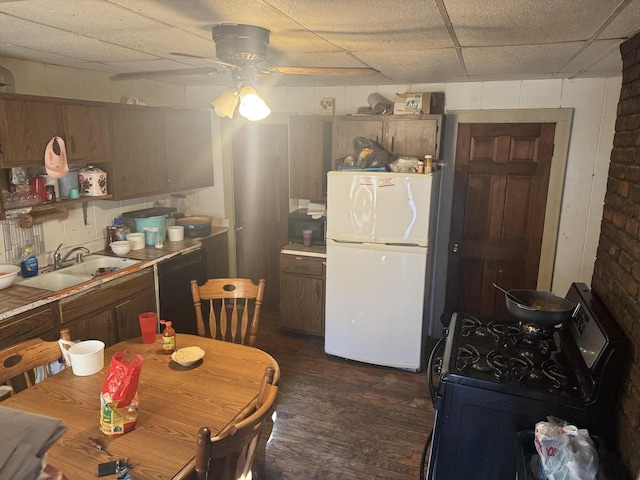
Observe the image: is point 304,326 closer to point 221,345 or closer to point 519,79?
point 221,345

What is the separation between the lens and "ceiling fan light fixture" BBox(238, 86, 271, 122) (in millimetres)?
1932

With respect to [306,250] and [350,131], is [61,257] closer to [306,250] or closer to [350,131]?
[306,250]

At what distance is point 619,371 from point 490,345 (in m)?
0.55

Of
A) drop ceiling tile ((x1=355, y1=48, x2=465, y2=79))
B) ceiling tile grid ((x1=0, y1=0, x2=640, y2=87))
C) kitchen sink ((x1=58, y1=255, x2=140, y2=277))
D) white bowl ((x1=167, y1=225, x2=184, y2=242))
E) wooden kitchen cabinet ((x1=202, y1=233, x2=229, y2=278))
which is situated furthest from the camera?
wooden kitchen cabinet ((x1=202, y1=233, x2=229, y2=278))

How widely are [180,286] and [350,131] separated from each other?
195 cm

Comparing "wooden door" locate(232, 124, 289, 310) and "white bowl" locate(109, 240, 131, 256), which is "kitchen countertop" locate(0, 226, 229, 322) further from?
"wooden door" locate(232, 124, 289, 310)

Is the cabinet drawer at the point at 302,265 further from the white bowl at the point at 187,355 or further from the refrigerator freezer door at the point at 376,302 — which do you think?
the white bowl at the point at 187,355

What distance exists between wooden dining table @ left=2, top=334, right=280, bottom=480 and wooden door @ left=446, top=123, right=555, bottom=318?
7.74 ft

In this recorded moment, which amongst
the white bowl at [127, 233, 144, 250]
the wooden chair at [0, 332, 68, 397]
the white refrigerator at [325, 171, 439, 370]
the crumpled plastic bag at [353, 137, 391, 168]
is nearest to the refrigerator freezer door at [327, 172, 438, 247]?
the white refrigerator at [325, 171, 439, 370]

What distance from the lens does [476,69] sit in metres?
2.95

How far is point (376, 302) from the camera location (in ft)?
11.5

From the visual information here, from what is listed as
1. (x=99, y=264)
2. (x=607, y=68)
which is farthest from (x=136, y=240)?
(x=607, y=68)

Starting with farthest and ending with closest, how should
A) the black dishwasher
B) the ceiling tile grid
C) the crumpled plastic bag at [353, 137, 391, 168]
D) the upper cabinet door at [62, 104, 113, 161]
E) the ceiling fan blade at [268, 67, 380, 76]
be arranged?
1. the black dishwasher
2. the crumpled plastic bag at [353, 137, 391, 168]
3. the upper cabinet door at [62, 104, 113, 161]
4. the ceiling fan blade at [268, 67, 380, 76]
5. the ceiling tile grid

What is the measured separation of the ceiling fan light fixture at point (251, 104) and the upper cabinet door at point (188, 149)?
2.18 m
